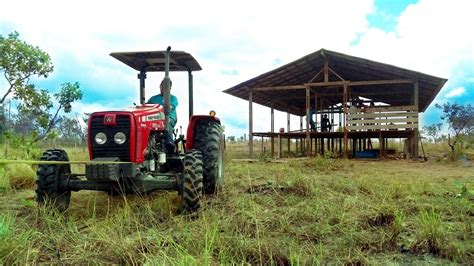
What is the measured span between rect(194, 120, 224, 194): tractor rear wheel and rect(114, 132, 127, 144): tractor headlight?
1270mm

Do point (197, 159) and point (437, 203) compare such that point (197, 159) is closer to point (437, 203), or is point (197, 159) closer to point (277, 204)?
point (277, 204)

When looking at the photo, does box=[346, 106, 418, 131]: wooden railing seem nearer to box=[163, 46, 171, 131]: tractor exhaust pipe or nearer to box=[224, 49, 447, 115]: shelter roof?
box=[224, 49, 447, 115]: shelter roof

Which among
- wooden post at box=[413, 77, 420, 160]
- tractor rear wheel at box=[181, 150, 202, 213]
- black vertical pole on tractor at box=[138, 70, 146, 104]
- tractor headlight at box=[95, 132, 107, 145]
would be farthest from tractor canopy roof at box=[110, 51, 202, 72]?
wooden post at box=[413, 77, 420, 160]

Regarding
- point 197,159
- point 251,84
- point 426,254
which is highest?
point 251,84

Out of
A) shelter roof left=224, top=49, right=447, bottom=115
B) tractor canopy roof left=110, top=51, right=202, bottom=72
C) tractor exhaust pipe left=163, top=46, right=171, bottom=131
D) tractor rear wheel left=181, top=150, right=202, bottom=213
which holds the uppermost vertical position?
shelter roof left=224, top=49, right=447, bottom=115

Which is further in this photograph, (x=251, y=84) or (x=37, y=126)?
(x=37, y=126)

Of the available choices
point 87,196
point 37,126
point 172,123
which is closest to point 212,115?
point 172,123

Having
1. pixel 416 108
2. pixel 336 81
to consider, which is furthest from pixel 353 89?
pixel 416 108

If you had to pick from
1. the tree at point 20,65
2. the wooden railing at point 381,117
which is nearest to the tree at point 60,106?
the tree at point 20,65

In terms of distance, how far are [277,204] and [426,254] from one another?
85.0 inches

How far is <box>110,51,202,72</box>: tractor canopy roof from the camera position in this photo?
229 inches

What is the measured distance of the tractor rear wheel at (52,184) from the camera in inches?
189

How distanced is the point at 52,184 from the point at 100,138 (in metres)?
0.78

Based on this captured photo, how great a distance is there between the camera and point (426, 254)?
344 cm
